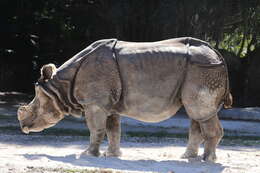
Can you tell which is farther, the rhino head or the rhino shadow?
the rhino head

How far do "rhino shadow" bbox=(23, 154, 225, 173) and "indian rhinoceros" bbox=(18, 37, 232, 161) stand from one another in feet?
1.62

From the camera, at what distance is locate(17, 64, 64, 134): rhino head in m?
10.6

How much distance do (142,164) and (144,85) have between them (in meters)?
1.33

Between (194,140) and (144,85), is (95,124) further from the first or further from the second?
(194,140)

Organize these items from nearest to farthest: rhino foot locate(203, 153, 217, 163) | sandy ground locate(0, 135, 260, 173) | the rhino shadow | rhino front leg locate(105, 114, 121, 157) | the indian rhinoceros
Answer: sandy ground locate(0, 135, 260, 173)
the rhino shadow
the indian rhinoceros
rhino foot locate(203, 153, 217, 163)
rhino front leg locate(105, 114, 121, 157)

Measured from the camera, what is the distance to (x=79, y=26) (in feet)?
Result: 92.0

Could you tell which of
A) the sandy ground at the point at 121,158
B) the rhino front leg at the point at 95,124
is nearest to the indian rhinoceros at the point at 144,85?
the rhino front leg at the point at 95,124

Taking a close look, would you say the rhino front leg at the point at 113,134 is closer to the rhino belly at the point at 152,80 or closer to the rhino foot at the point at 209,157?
the rhino belly at the point at 152,80

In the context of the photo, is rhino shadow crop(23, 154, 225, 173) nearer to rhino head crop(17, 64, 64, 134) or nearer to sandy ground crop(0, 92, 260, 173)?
sandy ground crop(0, 92, 260, 173)

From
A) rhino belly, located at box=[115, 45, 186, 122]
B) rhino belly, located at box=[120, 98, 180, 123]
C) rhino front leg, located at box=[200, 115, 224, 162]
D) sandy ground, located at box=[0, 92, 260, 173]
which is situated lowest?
sandy ground, located at box=[0, 92, 260, 173]

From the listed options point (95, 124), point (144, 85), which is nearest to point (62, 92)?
point (95, 124)

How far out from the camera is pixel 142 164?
9789mm

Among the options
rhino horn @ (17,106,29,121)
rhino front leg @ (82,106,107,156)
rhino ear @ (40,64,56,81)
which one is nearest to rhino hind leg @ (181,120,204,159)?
rhino front leg @ (82,106,107,156)

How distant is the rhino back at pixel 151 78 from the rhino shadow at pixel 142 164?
89cm
